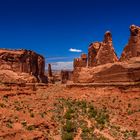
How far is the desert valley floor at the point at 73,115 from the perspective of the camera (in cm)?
2977

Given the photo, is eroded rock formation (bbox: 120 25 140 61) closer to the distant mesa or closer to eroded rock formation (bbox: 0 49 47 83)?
the distant mesa

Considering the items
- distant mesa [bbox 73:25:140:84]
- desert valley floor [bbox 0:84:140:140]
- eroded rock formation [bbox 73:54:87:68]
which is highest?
eroded rock formation [bbox 73:54:87:68]

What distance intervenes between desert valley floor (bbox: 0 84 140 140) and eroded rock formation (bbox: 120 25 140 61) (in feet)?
20.0

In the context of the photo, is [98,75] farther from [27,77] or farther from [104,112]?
[27,77]

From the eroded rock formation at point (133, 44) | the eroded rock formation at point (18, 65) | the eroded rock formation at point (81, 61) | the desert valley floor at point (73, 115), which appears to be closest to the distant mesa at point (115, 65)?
the eroded rock formation at point (133, 44)

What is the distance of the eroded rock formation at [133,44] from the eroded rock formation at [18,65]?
18569mm

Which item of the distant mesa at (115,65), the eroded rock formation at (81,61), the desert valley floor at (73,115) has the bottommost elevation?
the desert valley floor at (73,115)

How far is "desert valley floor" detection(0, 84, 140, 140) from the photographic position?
29766 millimetres

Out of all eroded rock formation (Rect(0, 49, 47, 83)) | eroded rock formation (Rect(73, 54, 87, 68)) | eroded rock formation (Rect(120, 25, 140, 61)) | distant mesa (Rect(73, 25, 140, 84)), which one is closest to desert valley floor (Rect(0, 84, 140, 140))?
distant mesa (Rect(73, 25, 140, 84))

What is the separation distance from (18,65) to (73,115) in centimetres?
3408

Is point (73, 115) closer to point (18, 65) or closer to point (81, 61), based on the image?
point (18, 65)

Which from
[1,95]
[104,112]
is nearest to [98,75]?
[104,112]

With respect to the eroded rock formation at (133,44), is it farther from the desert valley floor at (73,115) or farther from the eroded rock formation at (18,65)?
the eroded rock formation at (18,65)

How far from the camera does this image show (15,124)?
2998 cm
